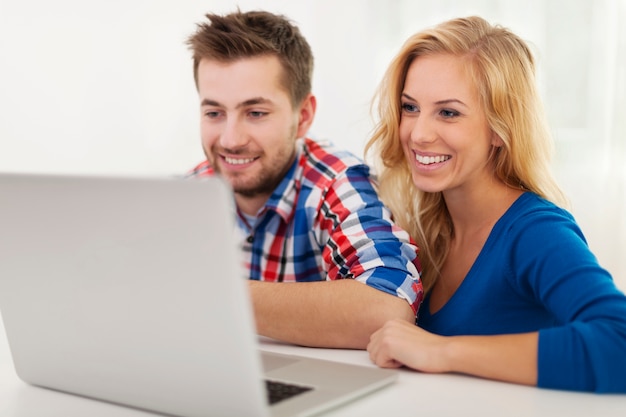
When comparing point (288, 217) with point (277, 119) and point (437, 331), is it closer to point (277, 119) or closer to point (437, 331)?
point (277, 119)

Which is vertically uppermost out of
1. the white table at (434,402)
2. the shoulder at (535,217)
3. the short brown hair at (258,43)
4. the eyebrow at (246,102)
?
the short brown hair at (258,43)

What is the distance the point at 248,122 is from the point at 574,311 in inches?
39.0

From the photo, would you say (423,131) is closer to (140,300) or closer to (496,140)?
(496,140)

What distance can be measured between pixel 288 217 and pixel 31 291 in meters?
0.90

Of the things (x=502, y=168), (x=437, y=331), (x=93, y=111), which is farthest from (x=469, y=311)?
(x=93, y=111)

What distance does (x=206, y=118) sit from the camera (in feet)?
6.49

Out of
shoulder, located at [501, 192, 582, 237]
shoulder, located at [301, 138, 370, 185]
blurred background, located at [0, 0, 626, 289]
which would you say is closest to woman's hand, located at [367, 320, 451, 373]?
shoulder, located at [501, 192, 582, 237]

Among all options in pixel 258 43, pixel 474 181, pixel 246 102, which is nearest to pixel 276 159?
pixel 246 102

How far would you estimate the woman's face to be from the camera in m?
1.52

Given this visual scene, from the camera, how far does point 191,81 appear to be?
12.7 ft

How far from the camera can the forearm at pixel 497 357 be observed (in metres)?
1.12

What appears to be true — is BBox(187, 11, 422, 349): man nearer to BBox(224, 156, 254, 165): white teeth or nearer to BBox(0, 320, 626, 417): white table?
BBox(224, 156, 254, 165): white teeth

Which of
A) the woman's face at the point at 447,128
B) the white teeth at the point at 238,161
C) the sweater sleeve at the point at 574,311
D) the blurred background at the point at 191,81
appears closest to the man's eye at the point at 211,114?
the white teeth at the point at 238,161

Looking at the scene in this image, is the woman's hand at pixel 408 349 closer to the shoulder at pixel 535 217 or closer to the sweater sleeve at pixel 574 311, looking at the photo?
Answer: the sweater sleeve at pixel 574 311
